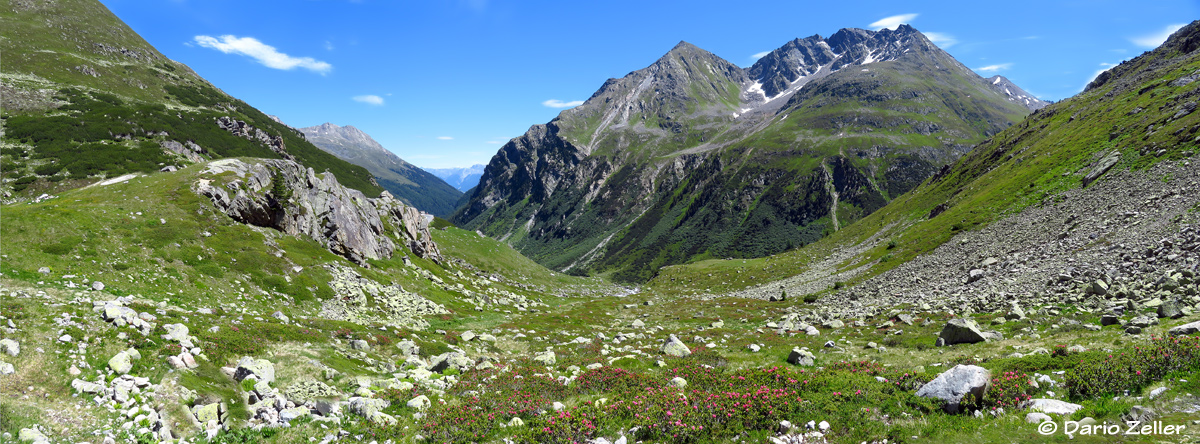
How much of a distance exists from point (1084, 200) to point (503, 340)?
80.3 m

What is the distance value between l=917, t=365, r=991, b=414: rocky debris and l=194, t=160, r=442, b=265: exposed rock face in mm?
63037

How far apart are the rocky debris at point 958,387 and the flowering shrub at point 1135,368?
215 centimetres

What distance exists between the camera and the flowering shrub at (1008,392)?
41.2ft

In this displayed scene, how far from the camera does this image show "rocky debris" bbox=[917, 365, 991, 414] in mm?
12969

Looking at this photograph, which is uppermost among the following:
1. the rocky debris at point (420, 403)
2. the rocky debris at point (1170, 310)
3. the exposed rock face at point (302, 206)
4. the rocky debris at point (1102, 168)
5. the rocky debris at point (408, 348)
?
the rocky debris at point (1102, 168)

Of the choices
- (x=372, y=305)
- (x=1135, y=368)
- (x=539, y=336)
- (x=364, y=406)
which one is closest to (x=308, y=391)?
(x=364, y=406)

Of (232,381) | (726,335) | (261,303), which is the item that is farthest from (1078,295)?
(261,303)

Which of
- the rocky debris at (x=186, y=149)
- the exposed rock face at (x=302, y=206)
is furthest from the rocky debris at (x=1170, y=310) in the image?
the rocky debris at (x=186, y=149)

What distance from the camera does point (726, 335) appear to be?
37.1 m

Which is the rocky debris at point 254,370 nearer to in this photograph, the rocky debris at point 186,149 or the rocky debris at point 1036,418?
the rocky debris at point 1036,418

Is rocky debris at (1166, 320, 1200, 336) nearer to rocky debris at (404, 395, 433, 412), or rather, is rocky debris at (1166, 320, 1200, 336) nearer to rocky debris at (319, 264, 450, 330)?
rocky debris at (404, 395, 433, 412)

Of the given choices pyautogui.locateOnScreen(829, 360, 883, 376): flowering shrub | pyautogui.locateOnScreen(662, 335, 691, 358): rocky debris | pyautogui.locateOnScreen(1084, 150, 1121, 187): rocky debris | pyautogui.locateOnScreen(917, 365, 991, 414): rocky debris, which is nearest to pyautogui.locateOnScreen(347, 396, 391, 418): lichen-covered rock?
pyautogui.locateOnScreen(662, 335, 691, 358): rocky debris

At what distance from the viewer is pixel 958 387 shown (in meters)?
13.4

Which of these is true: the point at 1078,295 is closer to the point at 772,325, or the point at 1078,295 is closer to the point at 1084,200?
the point at 772,325
